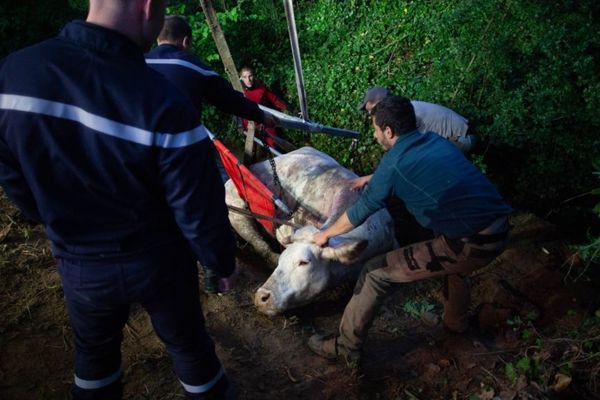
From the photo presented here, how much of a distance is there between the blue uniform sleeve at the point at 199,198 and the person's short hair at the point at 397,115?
1.69 meters

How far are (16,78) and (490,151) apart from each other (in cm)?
611

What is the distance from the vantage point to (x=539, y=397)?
281 cm

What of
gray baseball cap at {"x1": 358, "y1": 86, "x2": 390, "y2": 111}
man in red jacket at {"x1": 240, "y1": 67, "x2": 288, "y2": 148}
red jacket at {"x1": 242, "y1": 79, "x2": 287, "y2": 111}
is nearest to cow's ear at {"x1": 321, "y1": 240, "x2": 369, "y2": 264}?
gray baseball cap at {"x1": 358, "y1": 86, "x2": 390, "y2": 111}

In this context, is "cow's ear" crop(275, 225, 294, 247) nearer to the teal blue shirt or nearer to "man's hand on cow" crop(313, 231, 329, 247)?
"man's hand on cow" crop(313, 231, 329, 247)

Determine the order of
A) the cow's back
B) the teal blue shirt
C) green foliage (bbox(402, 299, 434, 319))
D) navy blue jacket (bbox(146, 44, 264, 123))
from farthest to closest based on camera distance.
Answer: the cow's back → green foliage (bbox(402, 299, 434, 319)) → navy blue jacket (bbox(146, 44, 264, 123)) → the teal blue shirt

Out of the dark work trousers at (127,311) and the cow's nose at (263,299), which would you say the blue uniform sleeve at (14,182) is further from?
the cow's nose at (263,299)

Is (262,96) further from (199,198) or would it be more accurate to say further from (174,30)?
(199,198)

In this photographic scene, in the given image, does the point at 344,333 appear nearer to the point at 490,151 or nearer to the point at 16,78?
the point at 16,78

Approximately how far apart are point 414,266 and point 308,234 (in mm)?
1214

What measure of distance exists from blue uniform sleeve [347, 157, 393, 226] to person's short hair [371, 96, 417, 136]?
0.28 meters

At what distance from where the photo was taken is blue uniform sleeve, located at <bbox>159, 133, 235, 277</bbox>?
1.77 metres

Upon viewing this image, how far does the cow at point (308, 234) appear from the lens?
3.88 metres

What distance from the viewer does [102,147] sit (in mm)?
1697

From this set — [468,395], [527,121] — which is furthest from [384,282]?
[527,121]
